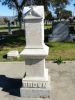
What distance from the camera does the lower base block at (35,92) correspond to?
7211 mm

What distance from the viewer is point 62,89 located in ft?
25.5

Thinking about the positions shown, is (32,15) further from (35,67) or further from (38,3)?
(38,3)

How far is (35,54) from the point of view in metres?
7.25

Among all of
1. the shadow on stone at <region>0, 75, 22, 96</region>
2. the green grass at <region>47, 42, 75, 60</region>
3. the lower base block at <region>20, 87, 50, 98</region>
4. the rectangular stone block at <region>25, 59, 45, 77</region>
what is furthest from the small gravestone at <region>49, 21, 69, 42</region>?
the lower base block at <region>20, 87, 50, 98</region>

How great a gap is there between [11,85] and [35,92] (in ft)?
3.91

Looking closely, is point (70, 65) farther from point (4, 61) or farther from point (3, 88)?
point (3, 88)

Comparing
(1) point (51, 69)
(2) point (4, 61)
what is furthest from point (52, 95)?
(2) point (4, 61)

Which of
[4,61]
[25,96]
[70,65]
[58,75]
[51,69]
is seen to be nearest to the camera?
[25,96]

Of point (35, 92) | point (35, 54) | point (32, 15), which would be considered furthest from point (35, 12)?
point (35, 92)

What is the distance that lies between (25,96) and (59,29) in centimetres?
1151

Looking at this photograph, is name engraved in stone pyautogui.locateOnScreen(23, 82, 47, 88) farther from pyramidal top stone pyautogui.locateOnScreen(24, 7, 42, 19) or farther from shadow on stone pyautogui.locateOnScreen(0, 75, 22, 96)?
pyramidal top stone pyautogui.locateOnScreen(24, 7, 42, 19)

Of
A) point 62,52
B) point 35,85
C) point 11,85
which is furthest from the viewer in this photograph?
point 62,52

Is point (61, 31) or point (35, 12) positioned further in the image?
point (61, 31)

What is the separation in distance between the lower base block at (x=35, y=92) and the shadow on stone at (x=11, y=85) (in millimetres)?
234
